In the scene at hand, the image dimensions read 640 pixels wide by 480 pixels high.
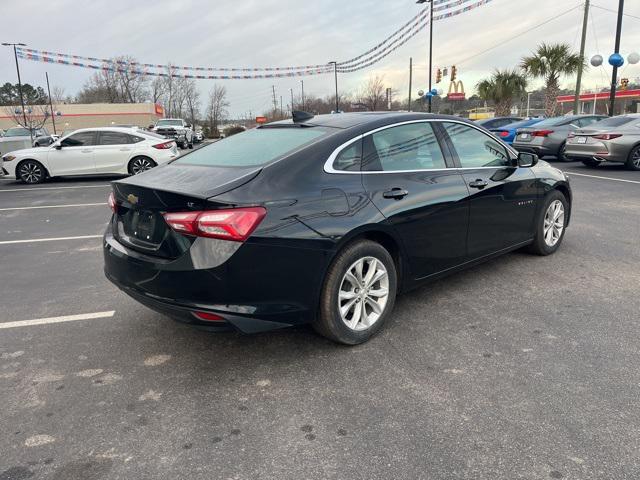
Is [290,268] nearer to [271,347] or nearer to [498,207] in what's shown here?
[271,347]

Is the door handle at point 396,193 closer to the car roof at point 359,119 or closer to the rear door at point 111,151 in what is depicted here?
the car roof at point 359,119

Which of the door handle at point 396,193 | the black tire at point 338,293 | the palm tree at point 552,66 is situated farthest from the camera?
the palm tree at point 552,66

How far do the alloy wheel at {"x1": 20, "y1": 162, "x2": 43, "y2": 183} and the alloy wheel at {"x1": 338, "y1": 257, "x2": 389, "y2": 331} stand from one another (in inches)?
508

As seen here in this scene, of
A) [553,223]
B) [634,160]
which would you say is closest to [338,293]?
[553,223]

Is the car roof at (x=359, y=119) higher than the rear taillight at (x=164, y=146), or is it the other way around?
the car roof at (x=359, y=119)

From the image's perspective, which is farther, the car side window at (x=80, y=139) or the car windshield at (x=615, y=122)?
the car side window at (x=80, y=139)

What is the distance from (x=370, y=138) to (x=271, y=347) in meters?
1.61

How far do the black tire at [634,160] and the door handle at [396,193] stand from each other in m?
11.5

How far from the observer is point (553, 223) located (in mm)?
5395

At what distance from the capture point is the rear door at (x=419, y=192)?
3529 mm

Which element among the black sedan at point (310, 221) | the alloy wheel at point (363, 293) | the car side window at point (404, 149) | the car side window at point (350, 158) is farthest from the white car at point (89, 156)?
the alloy wheel at point (363, 293)

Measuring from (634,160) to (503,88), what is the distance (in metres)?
21.3

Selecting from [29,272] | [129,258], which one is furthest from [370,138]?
[29,272]

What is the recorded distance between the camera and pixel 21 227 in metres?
7.78
